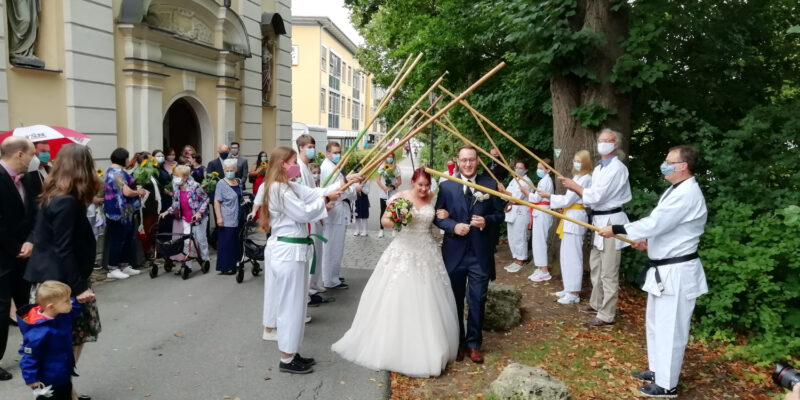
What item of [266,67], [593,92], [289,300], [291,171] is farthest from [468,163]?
[266,67]

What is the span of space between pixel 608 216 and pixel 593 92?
248cm

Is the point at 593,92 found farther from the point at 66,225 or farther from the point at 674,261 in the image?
the point at 66,225

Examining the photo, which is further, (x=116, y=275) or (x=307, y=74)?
(x=307, y=74)

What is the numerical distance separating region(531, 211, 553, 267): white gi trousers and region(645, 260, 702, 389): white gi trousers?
4265 mm

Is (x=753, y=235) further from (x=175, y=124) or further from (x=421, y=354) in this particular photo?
(x=175, y=124)

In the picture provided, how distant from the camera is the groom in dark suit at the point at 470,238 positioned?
5.55 metres

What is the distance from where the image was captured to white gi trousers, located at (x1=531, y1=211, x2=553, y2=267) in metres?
9.25

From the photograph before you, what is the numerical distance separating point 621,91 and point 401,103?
22.0 meters

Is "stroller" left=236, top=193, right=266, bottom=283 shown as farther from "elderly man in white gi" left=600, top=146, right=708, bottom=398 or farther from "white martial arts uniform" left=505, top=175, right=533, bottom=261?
"elderly man in white gi" left=600, top=146, right=708, bottom=398

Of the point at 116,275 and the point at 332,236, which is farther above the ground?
A: the point at 332,236

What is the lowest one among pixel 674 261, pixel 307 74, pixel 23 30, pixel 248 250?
pixel 248 250

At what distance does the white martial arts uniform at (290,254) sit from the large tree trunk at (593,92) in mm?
4913

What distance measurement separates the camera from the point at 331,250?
8305 mm

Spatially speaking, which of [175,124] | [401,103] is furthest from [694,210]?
[401,103]
